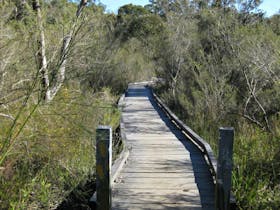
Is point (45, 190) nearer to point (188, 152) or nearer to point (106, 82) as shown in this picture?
point (188, 152)

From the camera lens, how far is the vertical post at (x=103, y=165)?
3799 mm

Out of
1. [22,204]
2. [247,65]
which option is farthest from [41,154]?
[247,65]

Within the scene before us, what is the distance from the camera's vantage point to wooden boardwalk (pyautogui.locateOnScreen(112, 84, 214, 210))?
15.2ft

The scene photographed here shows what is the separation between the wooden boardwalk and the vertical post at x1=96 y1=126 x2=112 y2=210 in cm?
55

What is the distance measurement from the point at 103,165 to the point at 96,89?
11400 millimetres

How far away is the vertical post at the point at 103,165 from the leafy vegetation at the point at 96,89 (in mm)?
181

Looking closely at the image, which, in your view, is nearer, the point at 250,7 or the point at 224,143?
the point at 224,143

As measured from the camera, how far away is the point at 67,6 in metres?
7.93

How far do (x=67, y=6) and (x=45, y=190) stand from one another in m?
4.30

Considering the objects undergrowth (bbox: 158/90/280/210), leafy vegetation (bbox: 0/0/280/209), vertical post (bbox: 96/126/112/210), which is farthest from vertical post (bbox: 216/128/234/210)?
vertical post (bbox: 96/126/112/210)

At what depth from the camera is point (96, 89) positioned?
1516 cm

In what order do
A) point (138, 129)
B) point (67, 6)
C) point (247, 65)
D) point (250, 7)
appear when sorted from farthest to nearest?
1. point (250, 7)
2. point (247, 65)
3. point (138, 129)
4. point (67, 6)

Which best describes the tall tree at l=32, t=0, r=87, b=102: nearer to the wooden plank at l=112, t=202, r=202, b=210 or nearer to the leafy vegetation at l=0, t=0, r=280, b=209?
the leafy vegetation at l=0, t=0, r=280, b=209

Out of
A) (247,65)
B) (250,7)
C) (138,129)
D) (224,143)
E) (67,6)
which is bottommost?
(138,129)
